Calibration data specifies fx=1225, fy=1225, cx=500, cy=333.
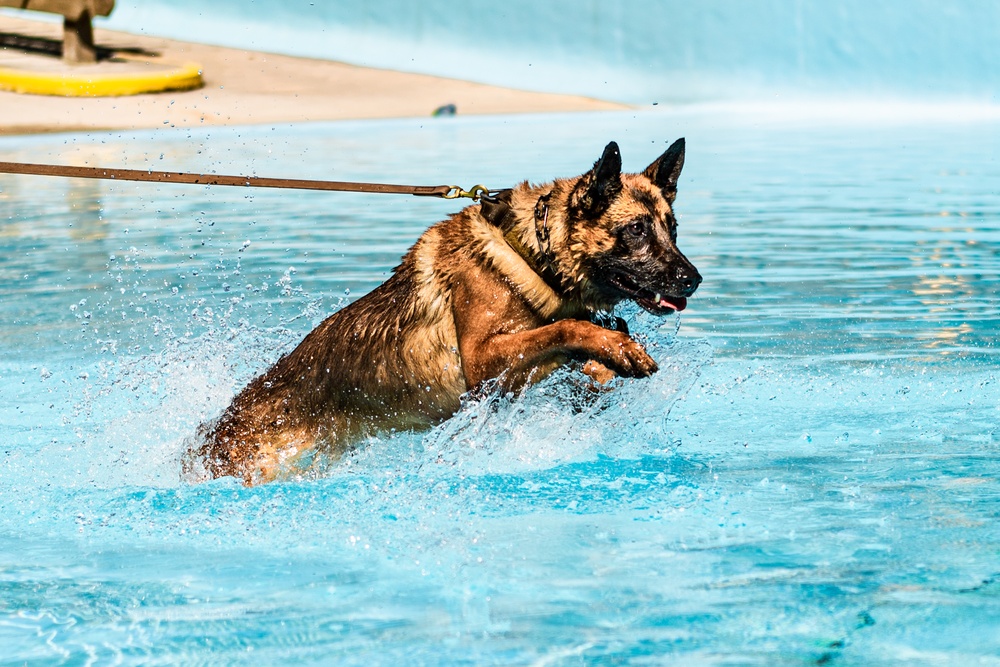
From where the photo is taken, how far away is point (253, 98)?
113 ft

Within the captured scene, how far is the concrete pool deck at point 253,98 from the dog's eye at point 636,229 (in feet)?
79.9

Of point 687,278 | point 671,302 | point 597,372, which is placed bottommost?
point 597,372

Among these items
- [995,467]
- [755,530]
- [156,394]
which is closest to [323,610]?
[755,530]

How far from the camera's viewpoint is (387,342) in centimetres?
532

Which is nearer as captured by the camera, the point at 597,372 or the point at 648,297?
the point at 648,297

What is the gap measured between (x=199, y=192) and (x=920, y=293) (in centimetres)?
1125

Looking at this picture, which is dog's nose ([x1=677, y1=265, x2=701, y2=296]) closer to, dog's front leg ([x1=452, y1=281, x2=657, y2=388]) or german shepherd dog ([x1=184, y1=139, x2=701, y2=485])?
german shepherd dog ([x1=184, y1=139, x2=701, y2=485])

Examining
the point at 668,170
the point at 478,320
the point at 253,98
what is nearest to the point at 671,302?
the point at 668,170

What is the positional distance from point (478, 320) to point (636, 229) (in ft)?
2.45

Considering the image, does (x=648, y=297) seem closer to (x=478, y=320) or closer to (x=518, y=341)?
(x=518, y=341)

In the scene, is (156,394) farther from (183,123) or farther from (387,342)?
(183,123)

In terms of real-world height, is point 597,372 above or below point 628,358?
below

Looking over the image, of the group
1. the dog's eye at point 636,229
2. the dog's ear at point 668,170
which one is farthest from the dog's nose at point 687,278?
the dog's ear at point 668,170

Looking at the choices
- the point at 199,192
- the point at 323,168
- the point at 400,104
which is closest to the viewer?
the point at 199,192
